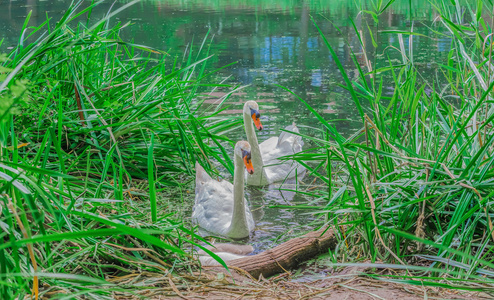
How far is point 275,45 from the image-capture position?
14.1 metres

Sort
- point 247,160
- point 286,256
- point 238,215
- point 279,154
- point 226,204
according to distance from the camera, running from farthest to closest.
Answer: point 279,154, point 226,204, point 247,160, point 238,215, point 286,256

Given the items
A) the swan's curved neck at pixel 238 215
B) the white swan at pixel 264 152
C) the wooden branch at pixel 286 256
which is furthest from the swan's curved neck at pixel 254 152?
the wooden branch at pixel 286 256

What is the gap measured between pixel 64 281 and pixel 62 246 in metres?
0.44

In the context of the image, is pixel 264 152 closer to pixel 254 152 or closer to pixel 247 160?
pixel 254 152

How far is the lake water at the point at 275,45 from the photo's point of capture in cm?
608

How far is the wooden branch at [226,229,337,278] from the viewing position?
10.3 feet

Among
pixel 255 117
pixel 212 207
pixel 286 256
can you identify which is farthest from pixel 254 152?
pixel 286 256

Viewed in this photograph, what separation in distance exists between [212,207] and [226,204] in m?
0.17

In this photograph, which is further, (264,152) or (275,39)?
(275,39)

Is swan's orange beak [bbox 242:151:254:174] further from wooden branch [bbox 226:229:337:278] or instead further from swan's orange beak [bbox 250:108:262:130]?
swan's orange beak [bbox 250:108:262:130]

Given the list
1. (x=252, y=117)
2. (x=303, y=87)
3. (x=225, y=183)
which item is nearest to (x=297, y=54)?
(x=303, y=87)

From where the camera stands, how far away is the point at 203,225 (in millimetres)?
4543

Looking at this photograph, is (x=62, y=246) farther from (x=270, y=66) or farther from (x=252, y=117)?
(x=270, y=66)

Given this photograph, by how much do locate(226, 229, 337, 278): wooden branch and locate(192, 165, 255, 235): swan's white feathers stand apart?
1.05 m
